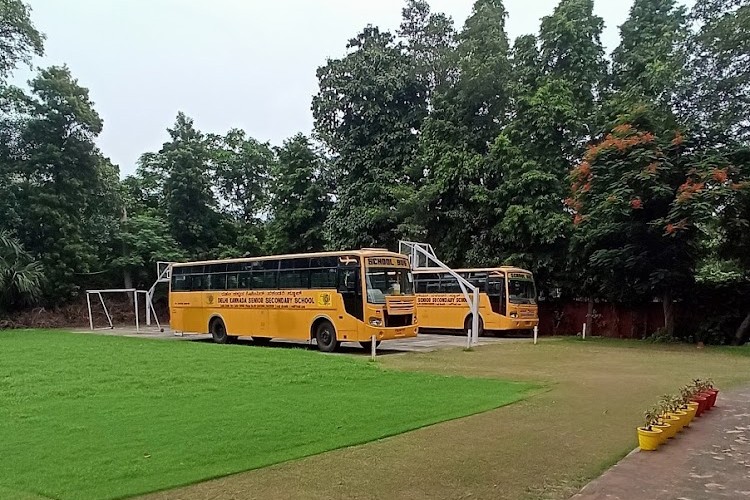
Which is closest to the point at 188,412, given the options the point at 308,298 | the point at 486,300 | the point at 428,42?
the point at 308,298

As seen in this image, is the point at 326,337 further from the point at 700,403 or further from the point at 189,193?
the point at 189,193

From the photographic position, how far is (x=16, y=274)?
26.0 meters

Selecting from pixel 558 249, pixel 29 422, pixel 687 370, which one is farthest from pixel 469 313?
pixel 29 422

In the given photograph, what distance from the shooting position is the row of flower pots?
632cm

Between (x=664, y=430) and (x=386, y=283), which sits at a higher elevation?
(x=386, y=283)

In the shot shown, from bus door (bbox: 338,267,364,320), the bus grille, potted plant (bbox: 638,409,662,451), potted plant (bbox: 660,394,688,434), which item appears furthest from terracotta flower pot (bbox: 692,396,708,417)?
bus door (bbox: 338,267,364,320)

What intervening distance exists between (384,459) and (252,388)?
4423 mm

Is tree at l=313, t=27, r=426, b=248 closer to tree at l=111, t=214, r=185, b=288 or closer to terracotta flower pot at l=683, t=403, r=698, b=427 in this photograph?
tree at l=111, t=214, r=185, b=288

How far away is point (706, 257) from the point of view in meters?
20.1

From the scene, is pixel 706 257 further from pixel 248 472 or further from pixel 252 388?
pixel 248 472

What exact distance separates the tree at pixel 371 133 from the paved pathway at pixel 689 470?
19.5m

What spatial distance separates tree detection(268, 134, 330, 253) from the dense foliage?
9cm

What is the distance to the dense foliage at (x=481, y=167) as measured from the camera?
17531 millimetres

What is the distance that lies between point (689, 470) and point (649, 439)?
0.68 m
